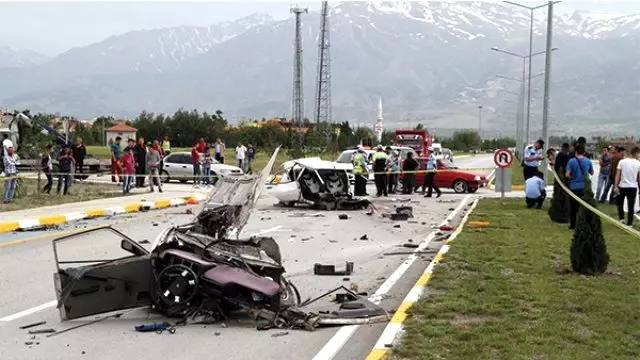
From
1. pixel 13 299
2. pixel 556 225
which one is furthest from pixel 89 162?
pixel 13 299

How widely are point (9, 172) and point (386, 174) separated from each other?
1226cm

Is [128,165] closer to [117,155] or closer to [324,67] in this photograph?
Result: [117,155]

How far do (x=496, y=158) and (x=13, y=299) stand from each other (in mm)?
16573

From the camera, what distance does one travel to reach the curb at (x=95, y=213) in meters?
15.2

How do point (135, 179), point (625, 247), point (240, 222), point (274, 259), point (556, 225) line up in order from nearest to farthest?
point (274, 259) → point (240, 222) → point (625, 247) → point (556, 225) → point (135, 179)

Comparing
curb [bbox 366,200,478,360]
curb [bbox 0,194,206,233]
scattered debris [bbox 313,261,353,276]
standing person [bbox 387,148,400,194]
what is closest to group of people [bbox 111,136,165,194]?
curb [bbox 0,194,206,233]

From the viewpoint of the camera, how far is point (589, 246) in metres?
9.31

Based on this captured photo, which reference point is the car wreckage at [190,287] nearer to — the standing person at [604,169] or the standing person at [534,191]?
the standing person at [534,191]

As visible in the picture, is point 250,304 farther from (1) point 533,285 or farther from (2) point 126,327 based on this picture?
(1) point 533,285

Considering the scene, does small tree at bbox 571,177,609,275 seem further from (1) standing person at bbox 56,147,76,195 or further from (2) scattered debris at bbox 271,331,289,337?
(1) standing person at bbox 56,147,76,195

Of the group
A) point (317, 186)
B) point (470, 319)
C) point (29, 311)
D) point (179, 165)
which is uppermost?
point (317, 186)

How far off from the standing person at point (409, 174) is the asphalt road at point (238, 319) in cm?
895

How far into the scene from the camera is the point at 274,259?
26.7ft

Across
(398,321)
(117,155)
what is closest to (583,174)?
(398,321)
